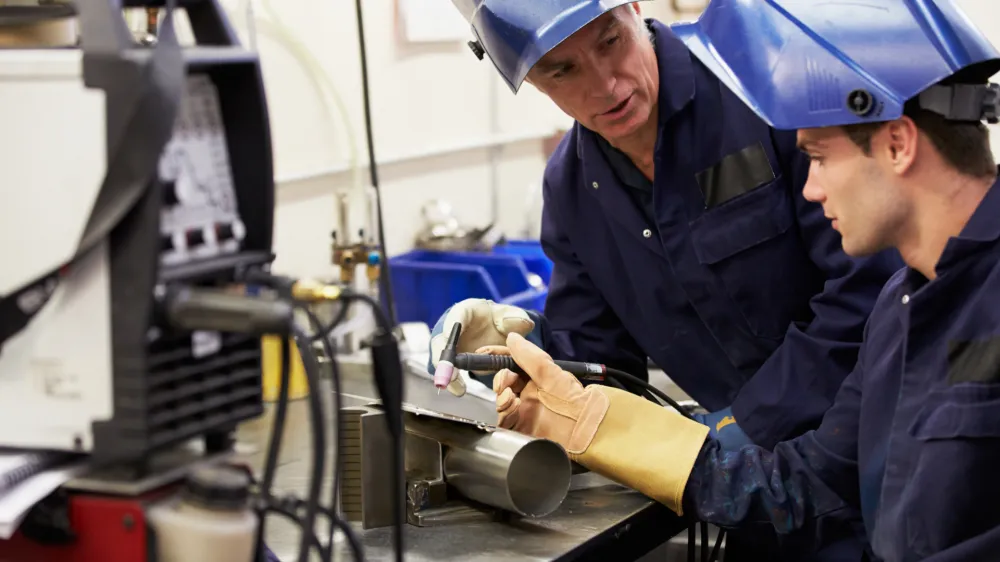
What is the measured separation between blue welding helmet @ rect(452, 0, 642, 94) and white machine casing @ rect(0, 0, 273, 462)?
0.76 metres

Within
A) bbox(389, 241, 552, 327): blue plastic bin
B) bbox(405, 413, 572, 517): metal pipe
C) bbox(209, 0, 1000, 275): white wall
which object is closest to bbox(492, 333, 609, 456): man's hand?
bbox(405, 413, 572, 517): metal pipe

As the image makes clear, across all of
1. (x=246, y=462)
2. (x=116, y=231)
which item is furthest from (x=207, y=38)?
(x=246, y=462)

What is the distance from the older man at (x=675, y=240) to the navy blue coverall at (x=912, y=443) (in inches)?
6.8

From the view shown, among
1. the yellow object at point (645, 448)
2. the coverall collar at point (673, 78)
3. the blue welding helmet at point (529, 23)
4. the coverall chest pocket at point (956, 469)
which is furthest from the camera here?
the coverall collar at point (673, 78)

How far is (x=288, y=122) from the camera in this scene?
106 inches

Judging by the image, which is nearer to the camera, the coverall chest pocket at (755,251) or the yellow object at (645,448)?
the yellow object at (645,448)

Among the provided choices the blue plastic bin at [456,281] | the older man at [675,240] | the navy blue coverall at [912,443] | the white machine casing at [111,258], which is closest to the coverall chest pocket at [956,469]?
the navy blue coverall at [912,443]

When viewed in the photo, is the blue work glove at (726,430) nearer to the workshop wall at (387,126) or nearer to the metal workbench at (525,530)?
the metal workbench at (525,530)

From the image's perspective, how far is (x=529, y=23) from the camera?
1651 millimetres

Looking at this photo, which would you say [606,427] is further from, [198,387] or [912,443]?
[198,387]

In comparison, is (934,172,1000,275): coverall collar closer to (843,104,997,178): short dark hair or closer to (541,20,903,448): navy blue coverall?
(843,104,997,178): short dark hair

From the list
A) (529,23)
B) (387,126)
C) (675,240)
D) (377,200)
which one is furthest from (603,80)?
(387,126)

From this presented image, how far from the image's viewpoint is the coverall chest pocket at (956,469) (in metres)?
1.26

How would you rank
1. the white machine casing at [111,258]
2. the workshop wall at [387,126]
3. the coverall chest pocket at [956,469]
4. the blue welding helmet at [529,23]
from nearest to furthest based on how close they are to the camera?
the white machine casing at [111,258] < the coverall chest pocket at [956,469] < the blue welding helmet at [529,23] < the workshop wall at [387,126]
